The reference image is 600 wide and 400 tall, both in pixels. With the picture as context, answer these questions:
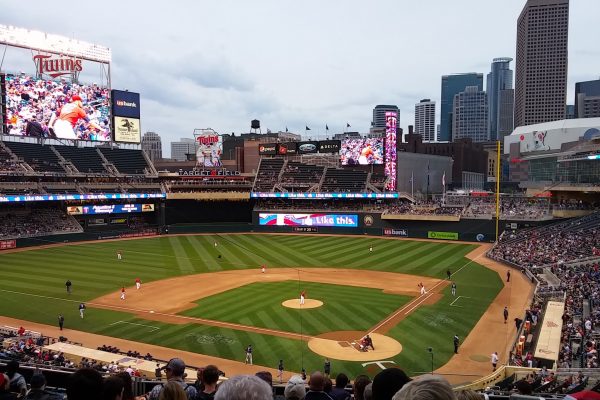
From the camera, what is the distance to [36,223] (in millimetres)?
57031

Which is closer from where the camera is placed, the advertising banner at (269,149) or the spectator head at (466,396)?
the spectator head at (466,396)

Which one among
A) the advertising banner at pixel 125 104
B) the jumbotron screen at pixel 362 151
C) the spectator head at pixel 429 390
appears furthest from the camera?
the jumbotron screen at pixel 362 151

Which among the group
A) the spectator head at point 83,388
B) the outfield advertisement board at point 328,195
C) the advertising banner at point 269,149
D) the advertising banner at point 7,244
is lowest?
the advertising banner at point 7,244

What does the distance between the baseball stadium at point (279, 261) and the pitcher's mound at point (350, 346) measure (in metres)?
0.15

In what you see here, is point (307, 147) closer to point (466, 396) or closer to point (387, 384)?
point (387, 384)

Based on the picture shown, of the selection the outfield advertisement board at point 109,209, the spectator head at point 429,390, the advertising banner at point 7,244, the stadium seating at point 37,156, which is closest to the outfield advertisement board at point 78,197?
the outfield advertisement board at point 109,209

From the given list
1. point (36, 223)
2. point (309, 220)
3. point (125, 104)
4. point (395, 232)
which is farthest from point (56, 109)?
point (395, 232)

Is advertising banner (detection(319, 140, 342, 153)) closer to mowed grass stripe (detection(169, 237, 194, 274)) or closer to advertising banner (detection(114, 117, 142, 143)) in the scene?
advertising banner (detection(114, 117, 142, 143))

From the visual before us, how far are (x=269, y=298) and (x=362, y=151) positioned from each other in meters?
47.6

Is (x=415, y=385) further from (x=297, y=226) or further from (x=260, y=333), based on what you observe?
(x=297, y=226)

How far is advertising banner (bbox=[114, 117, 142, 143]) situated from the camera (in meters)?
72.5

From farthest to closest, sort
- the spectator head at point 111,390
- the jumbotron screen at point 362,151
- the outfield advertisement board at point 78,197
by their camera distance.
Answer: the jumbotron screen at point 362,151, the outfield advertisement board at point 78,197, the spectator head at point 111,390

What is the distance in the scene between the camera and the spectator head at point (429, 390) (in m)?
2.53

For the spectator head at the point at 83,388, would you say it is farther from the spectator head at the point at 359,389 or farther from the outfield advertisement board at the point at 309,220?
the outfield advertisement board at the point at 309,220
